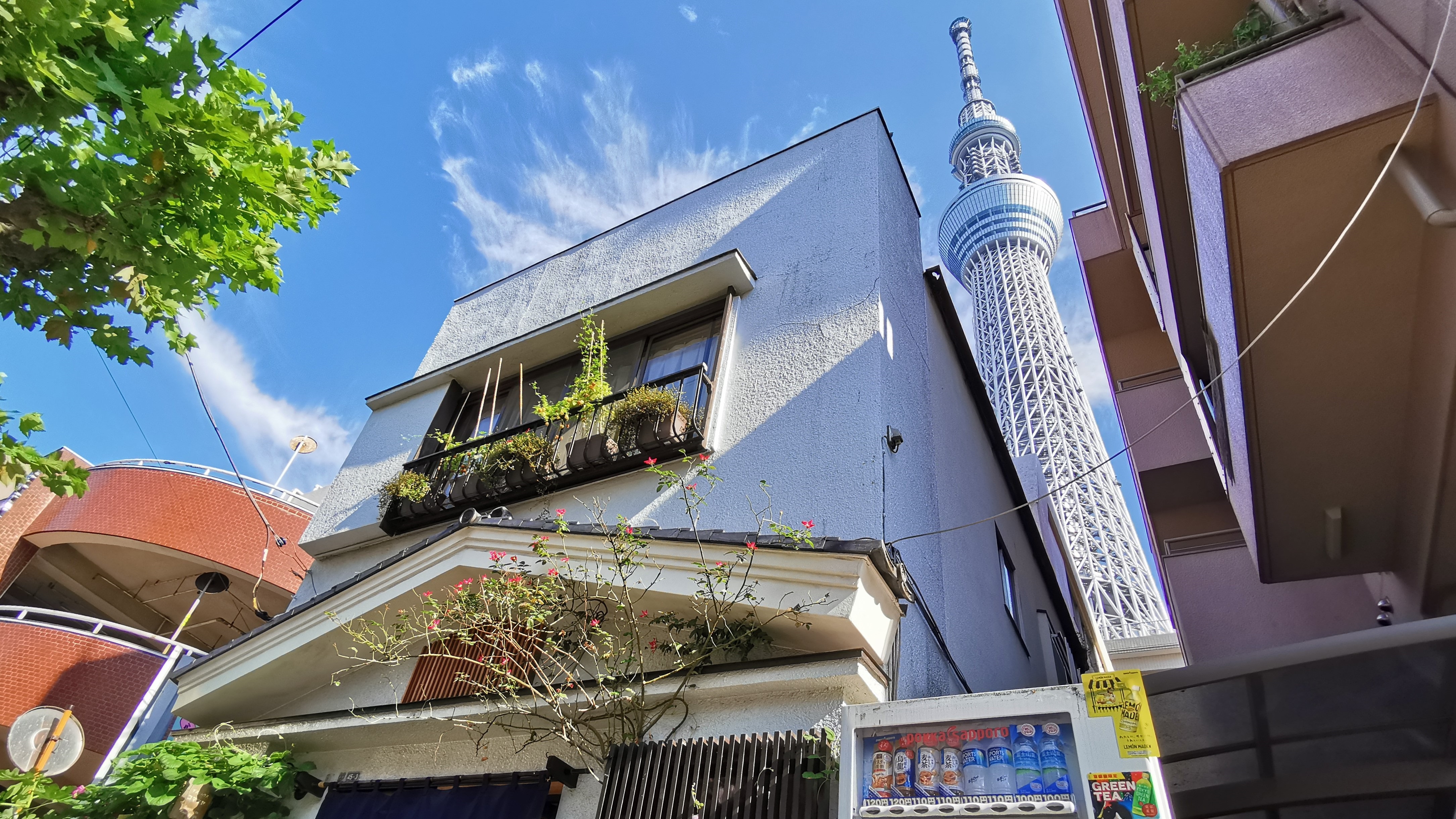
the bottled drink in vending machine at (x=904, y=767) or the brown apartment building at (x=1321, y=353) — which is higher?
the brown apartment building at (x=1321, y=353)

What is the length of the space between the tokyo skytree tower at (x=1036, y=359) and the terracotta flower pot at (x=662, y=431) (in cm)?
5592

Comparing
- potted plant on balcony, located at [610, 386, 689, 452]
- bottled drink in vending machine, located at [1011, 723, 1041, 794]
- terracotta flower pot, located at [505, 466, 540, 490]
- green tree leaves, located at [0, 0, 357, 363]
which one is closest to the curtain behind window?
potted plant on balcony, located at [610, 386, 689, 452]

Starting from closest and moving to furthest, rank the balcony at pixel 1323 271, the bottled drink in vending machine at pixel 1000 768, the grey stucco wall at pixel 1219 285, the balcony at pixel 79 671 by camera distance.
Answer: the bottled drink in vending machine at pixel 1000 768, the balcony at pixel 1323 271, the grey stucco wall at pixel 1219 285, the balcony at pixel 79 671

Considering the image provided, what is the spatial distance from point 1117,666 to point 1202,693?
21.3 meters

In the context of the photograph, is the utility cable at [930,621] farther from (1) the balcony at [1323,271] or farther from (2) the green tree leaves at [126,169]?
(2) the green tree leaves at [126,169]

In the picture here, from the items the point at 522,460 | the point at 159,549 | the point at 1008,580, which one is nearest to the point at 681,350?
the point at 522,460

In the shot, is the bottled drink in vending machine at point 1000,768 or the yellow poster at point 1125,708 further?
the bottled drink in vending machine at point 1000,768

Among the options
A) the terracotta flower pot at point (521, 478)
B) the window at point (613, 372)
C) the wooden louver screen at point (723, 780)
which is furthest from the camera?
the window at point (613, 372)

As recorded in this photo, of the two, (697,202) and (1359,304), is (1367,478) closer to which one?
(1359,304)

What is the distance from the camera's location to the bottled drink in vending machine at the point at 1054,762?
9.60 ft

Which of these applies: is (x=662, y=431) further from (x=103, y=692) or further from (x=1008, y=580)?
(x=103, y=692)

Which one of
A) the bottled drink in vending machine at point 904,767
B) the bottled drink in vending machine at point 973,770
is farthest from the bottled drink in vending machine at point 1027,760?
the bottled drink in vending machine at point 904,767

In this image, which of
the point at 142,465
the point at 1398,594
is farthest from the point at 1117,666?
the point at 142,465

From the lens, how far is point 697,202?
9219 millimetres
